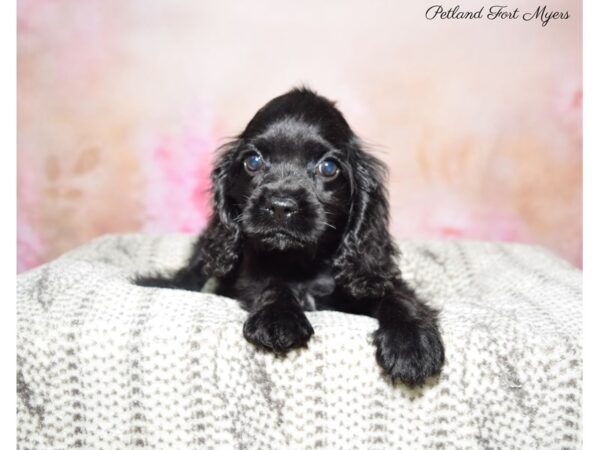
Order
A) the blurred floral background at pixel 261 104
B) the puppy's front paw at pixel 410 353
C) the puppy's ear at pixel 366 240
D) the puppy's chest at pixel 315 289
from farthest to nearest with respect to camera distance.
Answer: the blurred floral background at pixel 261 104 < the puppy's chest at pixel 315 289 < the puppy's ear at pixel 366 240 < the puppy's front paw at pixel 410 353

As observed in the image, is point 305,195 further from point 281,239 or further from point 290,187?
point 281,239

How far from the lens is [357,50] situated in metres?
3.35

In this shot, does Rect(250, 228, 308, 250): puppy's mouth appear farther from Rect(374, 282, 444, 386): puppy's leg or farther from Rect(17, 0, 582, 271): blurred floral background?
Rect(17, 0, 582, 271): blurred floral background

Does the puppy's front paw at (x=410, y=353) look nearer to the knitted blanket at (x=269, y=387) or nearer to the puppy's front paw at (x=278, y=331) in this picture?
the knitted blanket at (x=269, y=387)

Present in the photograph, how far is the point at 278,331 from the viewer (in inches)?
71.2

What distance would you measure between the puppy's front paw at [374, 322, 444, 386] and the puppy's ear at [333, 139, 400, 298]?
1.24ft

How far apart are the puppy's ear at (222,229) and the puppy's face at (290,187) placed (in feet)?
0.13

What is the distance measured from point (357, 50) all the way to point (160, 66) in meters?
1.20

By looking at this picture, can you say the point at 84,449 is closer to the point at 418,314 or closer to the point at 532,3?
the point at 418,314

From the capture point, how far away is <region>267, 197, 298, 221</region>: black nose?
2012 millimetres

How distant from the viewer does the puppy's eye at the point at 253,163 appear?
2.31 metres

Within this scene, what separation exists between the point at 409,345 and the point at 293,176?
2.54 feet
